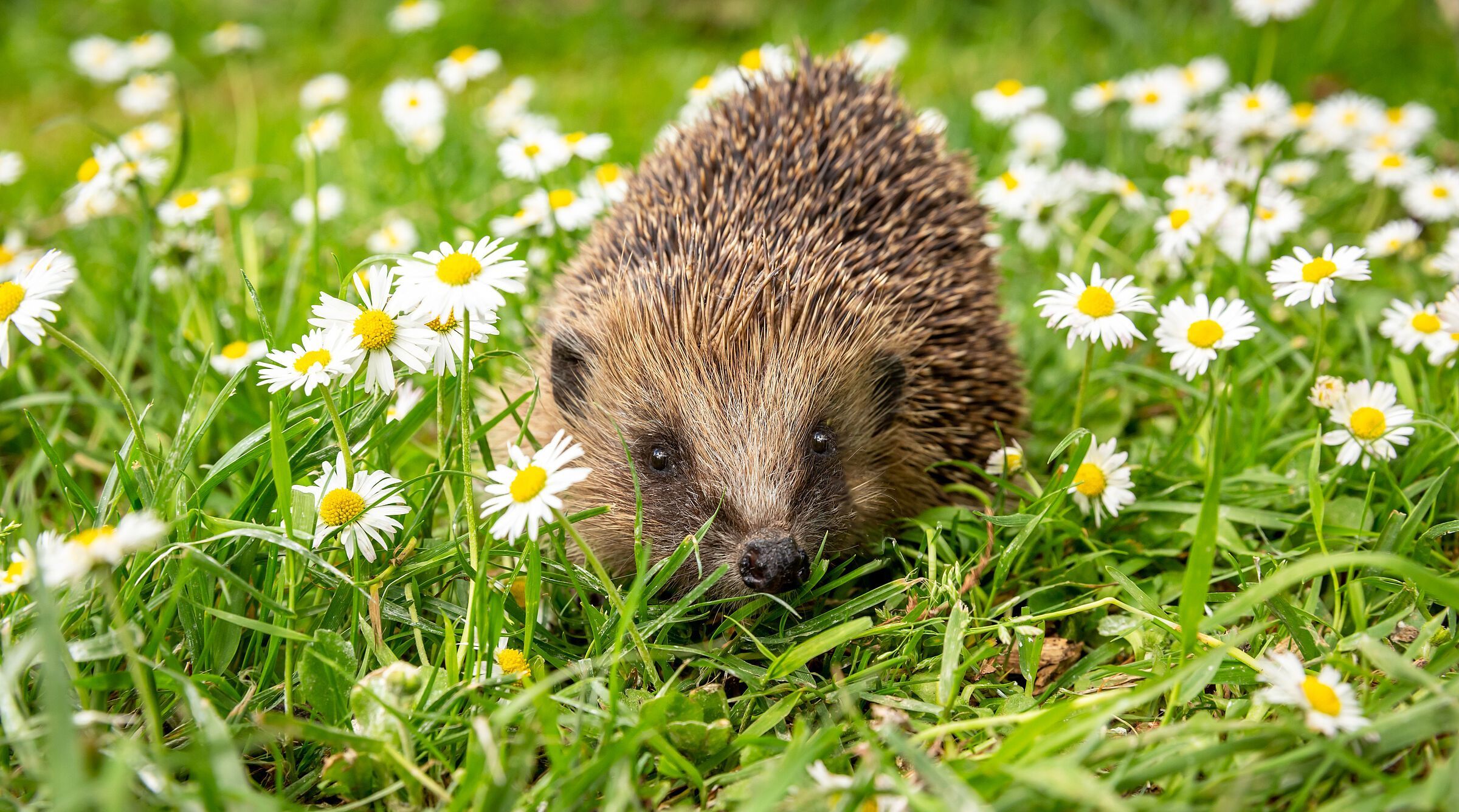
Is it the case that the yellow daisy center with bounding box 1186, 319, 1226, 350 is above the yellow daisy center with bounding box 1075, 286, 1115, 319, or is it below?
below

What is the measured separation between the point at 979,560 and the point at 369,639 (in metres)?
1.65

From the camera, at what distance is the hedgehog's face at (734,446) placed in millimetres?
2832

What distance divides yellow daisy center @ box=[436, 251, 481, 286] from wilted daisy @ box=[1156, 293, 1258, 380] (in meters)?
1.90

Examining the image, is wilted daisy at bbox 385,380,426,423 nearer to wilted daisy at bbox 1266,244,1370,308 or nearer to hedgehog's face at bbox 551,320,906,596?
hedgehog's face at bbox 551,320,906,596

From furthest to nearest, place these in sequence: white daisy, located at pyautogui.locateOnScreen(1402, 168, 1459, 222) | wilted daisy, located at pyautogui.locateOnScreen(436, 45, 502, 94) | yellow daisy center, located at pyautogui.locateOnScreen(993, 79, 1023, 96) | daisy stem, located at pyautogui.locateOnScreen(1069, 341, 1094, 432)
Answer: yellow daisy center, located at pyautogui.locateOnScreen(993, 79, 1023, 96), wilted daisy, located at pyautogui.locateOnScreen(436, 45, 502, 94), white daisy, located at pyautogui.locateOnScreen(1402, 168, 1459, 222), daisy stem, located at pyautogui.locateOnScreen(1069, 341, 1094, 432)

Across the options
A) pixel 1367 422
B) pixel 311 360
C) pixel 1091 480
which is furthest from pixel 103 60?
pixel 1367 422

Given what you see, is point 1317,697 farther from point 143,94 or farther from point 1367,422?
point 143,94

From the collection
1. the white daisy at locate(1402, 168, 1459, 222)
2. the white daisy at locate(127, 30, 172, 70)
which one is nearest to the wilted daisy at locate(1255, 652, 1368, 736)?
the white daisy at locate(1402, 168, 1459, 222)

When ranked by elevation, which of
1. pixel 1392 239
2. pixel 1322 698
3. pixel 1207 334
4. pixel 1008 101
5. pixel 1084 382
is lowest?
pixel 1322 698

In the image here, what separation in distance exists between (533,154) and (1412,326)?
10.5 feet

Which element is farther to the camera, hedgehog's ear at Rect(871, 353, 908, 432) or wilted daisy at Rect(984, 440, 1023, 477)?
hedgehog's ear at Rect(871, 353, 908, 432)

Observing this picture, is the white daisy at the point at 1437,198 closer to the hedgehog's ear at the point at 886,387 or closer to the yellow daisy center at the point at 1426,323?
the yellow daisy center at the point at 1426,323

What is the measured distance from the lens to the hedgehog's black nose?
8.66 ft

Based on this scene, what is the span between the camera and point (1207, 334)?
2.85m
